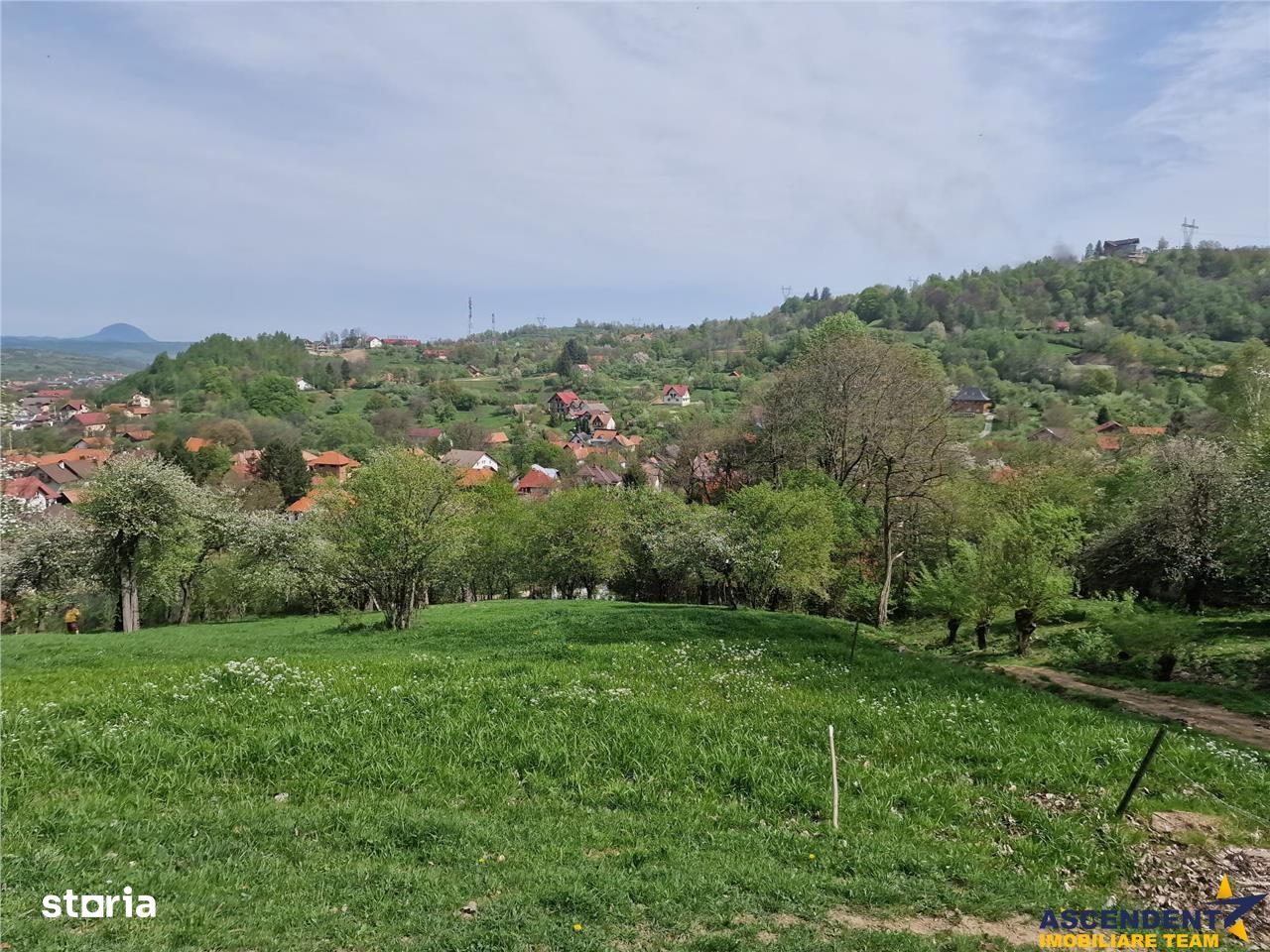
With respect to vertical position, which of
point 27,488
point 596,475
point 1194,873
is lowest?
point 27,488

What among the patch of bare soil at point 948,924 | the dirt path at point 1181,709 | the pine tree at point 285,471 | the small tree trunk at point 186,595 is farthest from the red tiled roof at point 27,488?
the dirt path at point 1181,709

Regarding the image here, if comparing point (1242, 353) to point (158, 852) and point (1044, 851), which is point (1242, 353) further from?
point (158, 852)

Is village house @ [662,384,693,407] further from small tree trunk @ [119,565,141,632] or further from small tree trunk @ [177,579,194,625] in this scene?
small tree trunk @ [119,565,141,632]

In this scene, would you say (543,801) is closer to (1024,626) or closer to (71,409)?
(1024,626)

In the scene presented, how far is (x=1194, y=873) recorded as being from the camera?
770 centimetres

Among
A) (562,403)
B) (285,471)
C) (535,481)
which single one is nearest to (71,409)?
(562,403)

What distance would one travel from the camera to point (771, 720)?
11.2 meters

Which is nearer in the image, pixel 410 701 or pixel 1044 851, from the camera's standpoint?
pixel 1044 851

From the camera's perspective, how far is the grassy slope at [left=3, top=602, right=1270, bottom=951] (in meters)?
6.18

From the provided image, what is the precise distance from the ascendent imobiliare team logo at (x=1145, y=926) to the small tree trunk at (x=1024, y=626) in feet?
62.8

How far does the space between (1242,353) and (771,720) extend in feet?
267

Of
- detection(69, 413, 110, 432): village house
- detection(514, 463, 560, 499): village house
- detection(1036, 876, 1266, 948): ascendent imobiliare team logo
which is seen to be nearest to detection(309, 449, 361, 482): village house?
detection(514, 463, 560, 499): village house

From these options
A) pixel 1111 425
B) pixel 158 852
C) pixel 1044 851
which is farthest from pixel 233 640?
pixel 1111 425

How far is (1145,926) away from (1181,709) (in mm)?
11199
